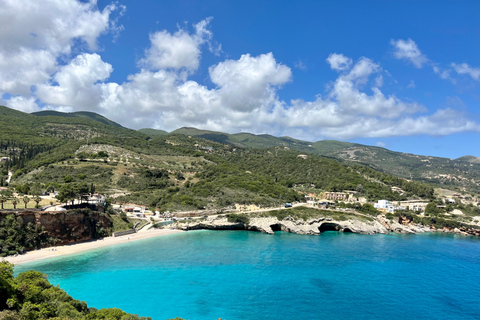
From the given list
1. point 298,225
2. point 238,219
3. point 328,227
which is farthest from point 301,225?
point 238,219

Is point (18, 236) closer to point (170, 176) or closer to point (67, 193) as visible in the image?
point (67, 193)

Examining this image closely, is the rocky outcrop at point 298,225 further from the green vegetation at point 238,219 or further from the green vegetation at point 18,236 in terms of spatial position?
the green vegetation at point 18,236

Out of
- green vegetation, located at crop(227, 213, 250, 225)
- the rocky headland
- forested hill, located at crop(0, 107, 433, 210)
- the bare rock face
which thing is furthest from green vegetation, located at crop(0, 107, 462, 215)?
green vegetation, located at crop(227, 213, 250, 225)

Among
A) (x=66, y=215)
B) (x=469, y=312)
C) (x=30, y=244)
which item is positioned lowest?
(x=469, y=312)

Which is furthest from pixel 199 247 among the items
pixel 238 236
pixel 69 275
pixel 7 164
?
pixel 7 164

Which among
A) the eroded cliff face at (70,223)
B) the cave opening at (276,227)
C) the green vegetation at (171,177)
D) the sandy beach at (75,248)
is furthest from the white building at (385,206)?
the eroded cliff face at (70,223)

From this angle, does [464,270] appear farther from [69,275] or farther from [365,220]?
[69,275]
